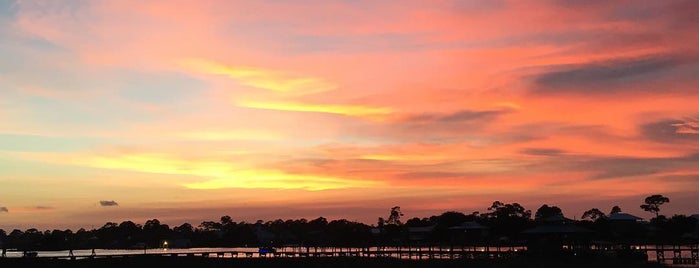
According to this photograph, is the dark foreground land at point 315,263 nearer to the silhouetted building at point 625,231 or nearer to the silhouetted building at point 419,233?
the silhouetted building at point 625,231

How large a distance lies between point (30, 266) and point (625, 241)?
6652 cm

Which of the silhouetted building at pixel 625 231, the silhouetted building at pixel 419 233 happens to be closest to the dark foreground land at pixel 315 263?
the silhouetted building at pixel 625 231

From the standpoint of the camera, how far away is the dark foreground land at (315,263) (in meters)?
→ 45.8

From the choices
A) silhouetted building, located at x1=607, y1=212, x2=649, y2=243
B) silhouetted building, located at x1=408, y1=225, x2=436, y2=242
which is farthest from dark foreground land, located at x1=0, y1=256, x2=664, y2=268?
silhouetted building, located at x1=408, y1=225, x2=436, y2=242

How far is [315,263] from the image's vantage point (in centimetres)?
5194

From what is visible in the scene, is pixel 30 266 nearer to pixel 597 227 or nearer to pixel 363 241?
pixel 363 241

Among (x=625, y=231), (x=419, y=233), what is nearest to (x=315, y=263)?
(x=625, y=231)

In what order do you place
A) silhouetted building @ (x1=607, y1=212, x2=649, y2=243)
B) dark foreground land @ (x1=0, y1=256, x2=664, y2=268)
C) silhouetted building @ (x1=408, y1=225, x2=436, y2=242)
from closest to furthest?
dark foreground land @ (x1=0, y1=256, x2=664, y2=268) → silhouetted building @ (x1=607, y1=212, x2=649, y2=243) → silhouetted building @ (x1=408, y1=225, x2=436, y2=242)

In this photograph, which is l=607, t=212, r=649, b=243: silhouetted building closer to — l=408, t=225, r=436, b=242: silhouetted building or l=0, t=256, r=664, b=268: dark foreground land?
l=408, t=225, r=436, b=242: silhouetted building

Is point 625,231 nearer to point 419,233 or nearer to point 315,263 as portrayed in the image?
point 419,233

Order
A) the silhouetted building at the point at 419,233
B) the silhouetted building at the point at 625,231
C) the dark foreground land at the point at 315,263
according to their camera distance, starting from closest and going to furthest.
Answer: the dark foreground land at the point at 315,263
the silhouetted building at the point at 625,231
the silhouetted building at the point at 419,233

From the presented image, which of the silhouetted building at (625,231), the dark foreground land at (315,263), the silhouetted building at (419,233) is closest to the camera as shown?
the dark foreground land at (315,263)

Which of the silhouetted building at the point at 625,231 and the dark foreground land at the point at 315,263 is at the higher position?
the silhouetted building at the point at 625,231

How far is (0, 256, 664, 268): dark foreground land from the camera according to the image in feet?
150
